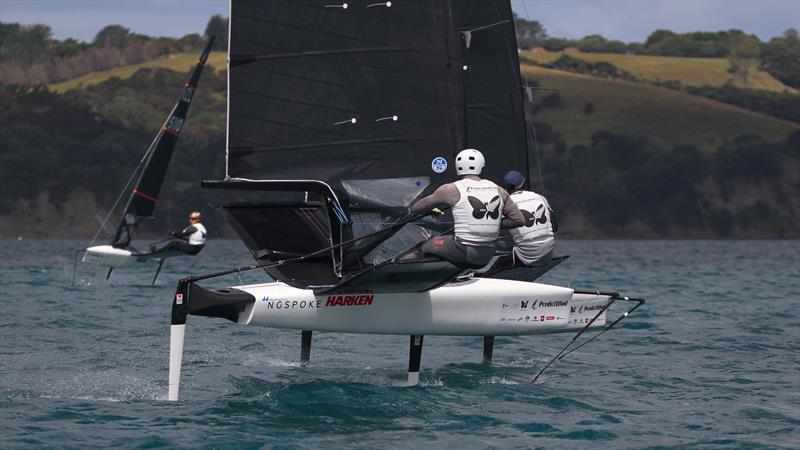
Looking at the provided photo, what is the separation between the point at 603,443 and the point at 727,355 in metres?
6.78

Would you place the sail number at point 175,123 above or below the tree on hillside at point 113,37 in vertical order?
below

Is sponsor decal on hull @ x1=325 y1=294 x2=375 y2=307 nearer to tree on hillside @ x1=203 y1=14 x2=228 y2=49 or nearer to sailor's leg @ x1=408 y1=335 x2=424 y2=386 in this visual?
sailor's leg @ x1=408 y1=335 x2=424 y2=386

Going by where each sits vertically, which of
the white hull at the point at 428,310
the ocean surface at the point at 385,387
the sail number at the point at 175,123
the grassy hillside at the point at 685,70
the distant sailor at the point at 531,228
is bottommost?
the ocean surface at the point at 385,387

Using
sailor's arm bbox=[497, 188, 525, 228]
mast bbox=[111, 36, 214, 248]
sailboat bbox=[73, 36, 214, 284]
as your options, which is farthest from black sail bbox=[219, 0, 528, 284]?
mast bbox=[111, 36, 214, 248]

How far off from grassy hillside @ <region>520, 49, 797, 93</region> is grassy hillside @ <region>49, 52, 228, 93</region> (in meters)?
39.5

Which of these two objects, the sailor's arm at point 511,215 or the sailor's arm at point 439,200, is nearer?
the sailor's arm at point 439,200

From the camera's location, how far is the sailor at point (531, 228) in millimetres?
14766

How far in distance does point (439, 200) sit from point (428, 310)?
4.41 feet

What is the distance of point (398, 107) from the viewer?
15.0 m

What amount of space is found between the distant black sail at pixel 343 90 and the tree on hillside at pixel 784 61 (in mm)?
148884

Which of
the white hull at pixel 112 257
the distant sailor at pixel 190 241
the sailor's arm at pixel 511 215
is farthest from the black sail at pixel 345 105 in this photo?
the white hull at pixel 112 257

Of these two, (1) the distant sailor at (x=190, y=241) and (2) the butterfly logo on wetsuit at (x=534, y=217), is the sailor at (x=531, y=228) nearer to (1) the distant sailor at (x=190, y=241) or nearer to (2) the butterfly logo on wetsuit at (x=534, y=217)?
(2) the butterfly logo on wetsuit at (x=534, y=217)

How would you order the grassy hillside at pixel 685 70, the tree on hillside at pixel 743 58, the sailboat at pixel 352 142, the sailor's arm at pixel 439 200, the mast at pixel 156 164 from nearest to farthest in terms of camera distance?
the sailor's arm at pixel 439 200 → the sailboat at pixel 352 142 → the mast at pixel 156 164 → the grassy hillside at pixel 685 70 → the tree on hillside at pixel 743 58

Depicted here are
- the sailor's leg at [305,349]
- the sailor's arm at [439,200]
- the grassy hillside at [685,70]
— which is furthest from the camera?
the grassy hillside at [685,70]
